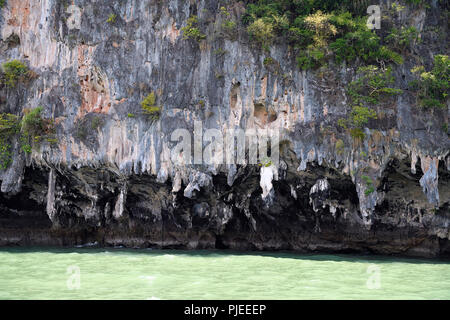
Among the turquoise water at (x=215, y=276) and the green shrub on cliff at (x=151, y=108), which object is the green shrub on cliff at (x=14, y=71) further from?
the turquoise water at (x=215, y=276)

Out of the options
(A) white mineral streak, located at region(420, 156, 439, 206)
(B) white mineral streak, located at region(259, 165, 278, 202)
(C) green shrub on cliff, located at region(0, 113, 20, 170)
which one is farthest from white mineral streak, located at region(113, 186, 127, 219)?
(A) white mineral streak, located at region(420, 156, 439, 206)

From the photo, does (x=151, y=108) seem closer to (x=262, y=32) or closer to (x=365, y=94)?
(x=262, y=32)

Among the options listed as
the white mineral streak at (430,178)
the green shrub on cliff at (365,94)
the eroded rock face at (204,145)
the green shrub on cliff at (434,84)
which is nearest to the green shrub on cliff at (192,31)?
the eroded rock face at (204,145)

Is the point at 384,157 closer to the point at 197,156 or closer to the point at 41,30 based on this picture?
the point at 197,156

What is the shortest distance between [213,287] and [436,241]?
10.3 metres

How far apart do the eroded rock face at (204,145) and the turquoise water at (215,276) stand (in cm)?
188

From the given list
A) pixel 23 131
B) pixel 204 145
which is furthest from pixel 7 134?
pixel 204 145

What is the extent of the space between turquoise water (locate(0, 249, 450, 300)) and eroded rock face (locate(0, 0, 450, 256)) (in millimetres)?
1879

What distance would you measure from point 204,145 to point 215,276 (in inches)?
223

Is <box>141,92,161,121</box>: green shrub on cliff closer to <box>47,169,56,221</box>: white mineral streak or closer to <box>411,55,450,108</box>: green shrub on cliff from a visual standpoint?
<box>47,169,56,221</box>: white mineral streak

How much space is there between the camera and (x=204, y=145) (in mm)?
16484

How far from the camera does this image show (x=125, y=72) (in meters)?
17.4

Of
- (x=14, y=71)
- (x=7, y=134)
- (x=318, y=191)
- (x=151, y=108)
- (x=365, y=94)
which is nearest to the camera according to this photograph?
(x=365, y=94)

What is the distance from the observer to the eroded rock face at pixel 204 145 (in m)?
15.7
